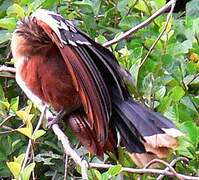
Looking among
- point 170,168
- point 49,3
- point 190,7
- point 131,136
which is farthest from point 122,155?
point 190,7

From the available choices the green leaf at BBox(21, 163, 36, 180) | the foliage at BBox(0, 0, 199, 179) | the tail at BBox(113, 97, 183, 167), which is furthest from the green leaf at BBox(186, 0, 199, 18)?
the green leaf at BBox(21, 163, 36, 180)

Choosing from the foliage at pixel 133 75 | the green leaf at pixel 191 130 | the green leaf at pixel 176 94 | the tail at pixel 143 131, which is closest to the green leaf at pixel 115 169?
the foliage at pixel 133 75

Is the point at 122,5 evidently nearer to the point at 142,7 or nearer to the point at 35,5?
the point at 142,7

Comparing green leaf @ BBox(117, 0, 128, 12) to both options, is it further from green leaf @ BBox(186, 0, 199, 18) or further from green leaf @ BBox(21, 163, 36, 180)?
green leaf @ BBox(21, 163, 36, 180)

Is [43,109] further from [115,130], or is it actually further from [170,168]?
[170,168]

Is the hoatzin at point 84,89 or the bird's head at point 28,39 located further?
the bird's head at point 28,39

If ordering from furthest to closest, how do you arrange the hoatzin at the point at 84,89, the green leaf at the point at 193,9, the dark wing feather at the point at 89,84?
the green leaf at the point at 193,9
the dark wing feather at the point at 89,84
the hoatzin at the point at 84,89

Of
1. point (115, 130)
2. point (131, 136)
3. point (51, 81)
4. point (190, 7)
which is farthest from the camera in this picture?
point (190, 7)

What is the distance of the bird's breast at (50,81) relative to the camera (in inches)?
86.0

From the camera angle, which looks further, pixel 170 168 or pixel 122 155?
pixel 122 155

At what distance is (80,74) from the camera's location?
78.9 inches

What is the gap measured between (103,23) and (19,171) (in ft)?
2.97

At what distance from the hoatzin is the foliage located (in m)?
0.05

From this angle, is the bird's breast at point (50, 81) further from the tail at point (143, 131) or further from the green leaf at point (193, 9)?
the green leaf at point (193, 9)
